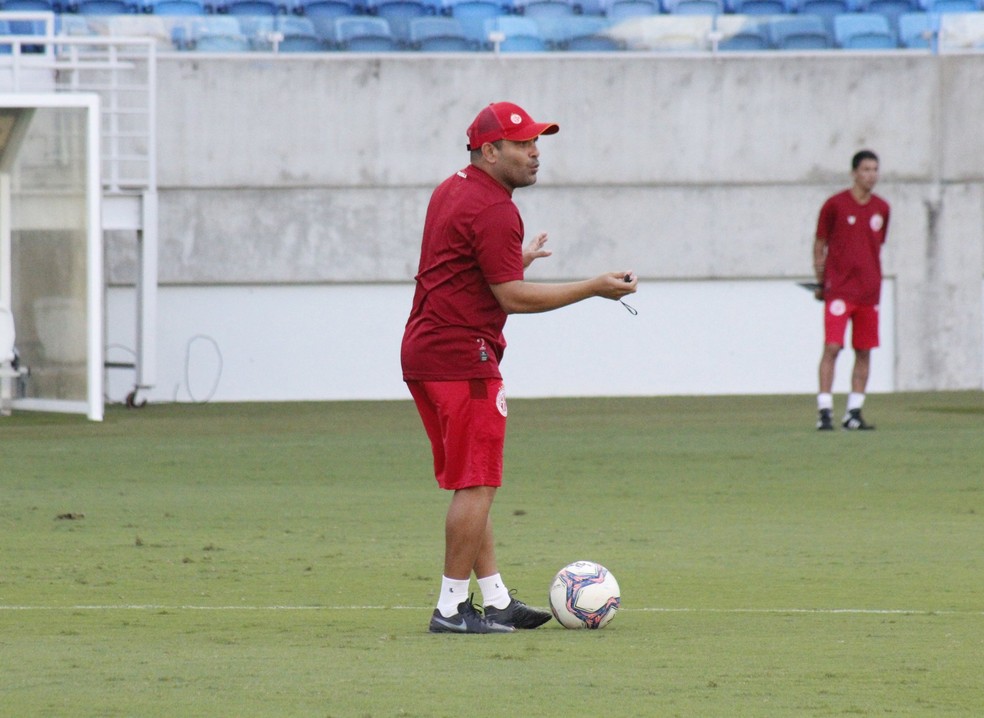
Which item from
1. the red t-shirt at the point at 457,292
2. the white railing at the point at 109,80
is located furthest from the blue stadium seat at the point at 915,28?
the red t-shirt at the point at 457,292

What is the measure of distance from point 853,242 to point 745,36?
27.8 feet

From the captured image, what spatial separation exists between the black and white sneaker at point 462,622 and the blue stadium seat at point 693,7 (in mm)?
18170

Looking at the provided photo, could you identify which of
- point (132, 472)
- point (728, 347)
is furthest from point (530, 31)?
point (132, 472)

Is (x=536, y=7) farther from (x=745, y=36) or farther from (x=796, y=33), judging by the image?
(x=796, y=33)

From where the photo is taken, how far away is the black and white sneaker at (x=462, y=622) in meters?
6.01

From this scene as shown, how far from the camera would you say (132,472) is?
39.6 feet

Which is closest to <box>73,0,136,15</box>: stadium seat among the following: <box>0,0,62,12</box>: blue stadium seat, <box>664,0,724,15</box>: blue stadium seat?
<box>0,0,62,12</box>: blue stadium seat

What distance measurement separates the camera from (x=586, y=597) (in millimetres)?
6043

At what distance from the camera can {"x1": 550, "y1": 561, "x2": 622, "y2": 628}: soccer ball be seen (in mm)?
6043

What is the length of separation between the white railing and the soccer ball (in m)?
12.2

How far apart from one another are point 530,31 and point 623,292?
55.7 ft

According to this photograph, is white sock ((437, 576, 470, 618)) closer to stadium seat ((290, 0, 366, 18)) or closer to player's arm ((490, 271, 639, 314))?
player's arm ((490, 271, 639, 314))

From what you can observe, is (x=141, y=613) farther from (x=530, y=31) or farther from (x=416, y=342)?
(x=530, y=31)

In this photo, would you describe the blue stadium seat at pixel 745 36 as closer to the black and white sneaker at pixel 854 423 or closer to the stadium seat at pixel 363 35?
the stadium seat at pixel 363 35
